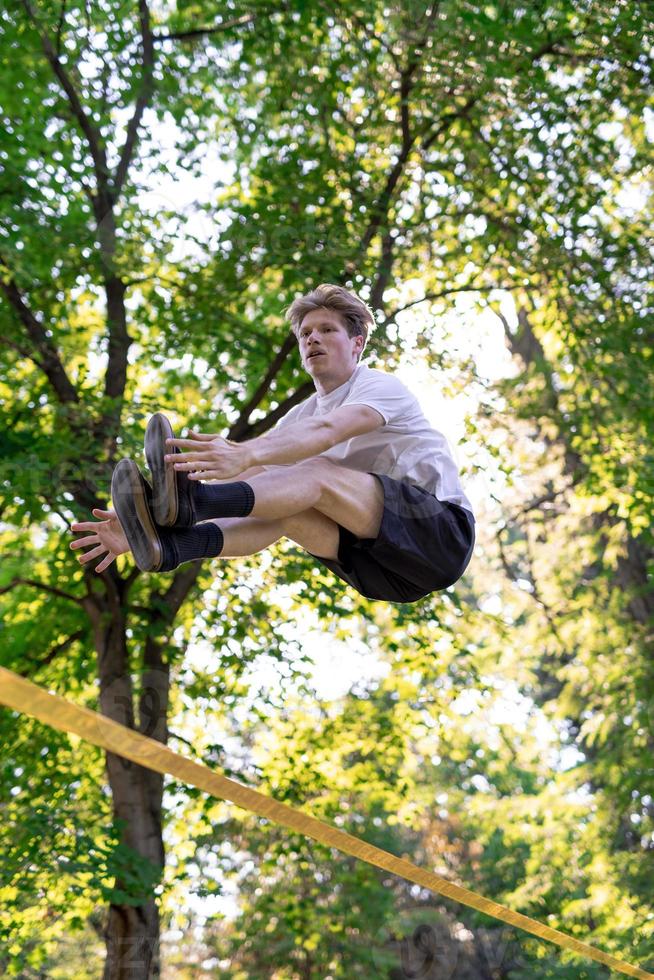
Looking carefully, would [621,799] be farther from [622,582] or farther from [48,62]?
[48,62]

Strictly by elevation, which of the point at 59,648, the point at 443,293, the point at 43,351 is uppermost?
the point at 443,293

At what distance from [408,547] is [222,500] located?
659 millimetres

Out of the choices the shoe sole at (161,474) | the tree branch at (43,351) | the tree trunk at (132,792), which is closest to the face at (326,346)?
the shoe sole at (161,474)

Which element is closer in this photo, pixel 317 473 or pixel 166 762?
pixel 166 762

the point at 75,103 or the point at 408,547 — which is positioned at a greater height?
the point at 75,103

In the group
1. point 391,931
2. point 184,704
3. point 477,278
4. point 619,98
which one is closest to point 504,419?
point 477,278

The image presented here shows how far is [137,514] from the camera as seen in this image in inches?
A: 112

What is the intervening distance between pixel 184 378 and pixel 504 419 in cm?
293

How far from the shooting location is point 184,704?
376 inches

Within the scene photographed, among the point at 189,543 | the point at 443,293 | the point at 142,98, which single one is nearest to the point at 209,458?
the point at 189,543

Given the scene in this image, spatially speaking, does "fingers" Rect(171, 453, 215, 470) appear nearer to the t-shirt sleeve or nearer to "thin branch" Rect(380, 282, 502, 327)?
the t-shirt sleeve

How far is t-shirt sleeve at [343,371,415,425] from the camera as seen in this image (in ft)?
10.7

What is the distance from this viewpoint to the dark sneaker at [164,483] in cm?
278

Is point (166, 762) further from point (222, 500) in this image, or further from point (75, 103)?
point (75, 103)
